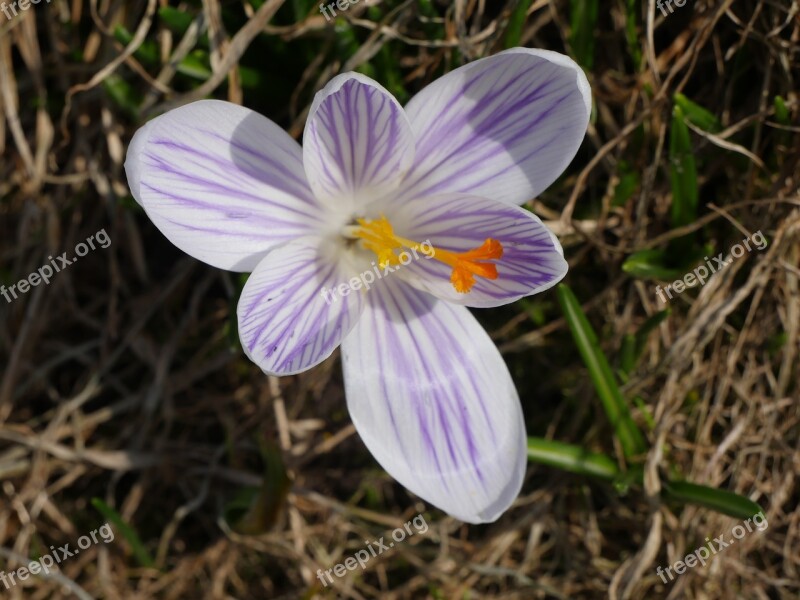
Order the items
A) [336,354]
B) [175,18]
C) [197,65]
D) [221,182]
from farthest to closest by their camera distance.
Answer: [336,354]
[197,65]
[175,18]
[221,182]

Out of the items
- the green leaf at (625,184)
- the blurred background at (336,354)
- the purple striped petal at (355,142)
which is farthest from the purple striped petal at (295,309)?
the green leaf at (625,184)

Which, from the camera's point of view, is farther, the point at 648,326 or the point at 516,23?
the point at 648,326

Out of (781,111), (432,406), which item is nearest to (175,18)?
(432,406)

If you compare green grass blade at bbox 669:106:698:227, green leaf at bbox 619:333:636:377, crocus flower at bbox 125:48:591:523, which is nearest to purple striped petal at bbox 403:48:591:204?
crocus flower at bbox 125:48:591:523

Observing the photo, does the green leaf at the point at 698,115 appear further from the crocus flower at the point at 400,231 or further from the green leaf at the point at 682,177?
the crocus flower at the point at 400,231

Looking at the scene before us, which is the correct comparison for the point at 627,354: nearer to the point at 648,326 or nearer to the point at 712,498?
the point at 648,326

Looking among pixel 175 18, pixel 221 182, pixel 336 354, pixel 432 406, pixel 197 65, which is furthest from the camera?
pixel 336 354

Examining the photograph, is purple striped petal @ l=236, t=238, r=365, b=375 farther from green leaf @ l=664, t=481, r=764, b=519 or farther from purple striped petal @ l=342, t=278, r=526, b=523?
green leaf @ l=664, t=481, r=764, b=519
